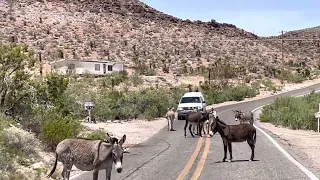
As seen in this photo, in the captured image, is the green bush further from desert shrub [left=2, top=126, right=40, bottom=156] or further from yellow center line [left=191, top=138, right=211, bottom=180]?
yellow center line [left=191, top=138, right=211, bottom=180]

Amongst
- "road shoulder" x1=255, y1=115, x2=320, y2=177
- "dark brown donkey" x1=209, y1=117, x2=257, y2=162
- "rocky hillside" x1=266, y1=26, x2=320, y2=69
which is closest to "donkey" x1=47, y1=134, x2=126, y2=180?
"road shoulder" x1=255, y1=115, x2=320, y2=177

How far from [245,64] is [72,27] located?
3052 cm

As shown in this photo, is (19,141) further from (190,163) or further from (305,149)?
(305,149)

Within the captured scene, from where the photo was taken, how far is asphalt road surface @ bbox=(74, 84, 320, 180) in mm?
13620

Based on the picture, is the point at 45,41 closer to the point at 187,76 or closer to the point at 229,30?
the point at 187,76

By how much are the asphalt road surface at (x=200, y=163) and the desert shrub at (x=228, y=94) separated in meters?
41.0

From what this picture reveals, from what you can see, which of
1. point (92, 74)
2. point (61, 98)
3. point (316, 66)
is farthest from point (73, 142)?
point (316, 66)

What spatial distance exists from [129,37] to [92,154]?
83085 mm

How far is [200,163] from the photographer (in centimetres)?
1605

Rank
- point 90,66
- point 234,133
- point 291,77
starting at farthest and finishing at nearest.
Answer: point 291,77 < point 90,66 < point 234,133

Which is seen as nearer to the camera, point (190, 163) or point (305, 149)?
point (190, 163)

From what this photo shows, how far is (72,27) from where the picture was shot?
89.8 metres

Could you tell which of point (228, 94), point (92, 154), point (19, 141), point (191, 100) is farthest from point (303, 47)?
point (92, 154)

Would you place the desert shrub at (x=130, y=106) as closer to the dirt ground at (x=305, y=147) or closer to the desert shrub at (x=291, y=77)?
the dirt ground at (x=305, y=147)
